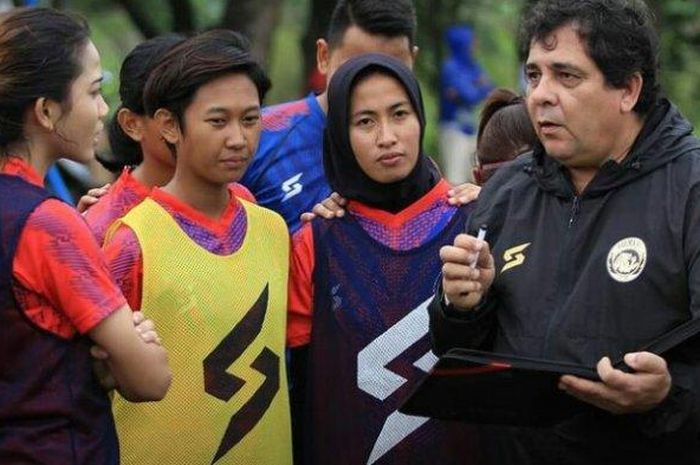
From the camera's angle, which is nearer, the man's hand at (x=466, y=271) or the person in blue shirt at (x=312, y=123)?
the man's hand at (x=466, y=271)

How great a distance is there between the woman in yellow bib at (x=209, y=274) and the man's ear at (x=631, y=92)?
1203mm

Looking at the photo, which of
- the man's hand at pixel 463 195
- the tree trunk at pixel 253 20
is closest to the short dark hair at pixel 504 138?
the man's hand at pixel 463 195

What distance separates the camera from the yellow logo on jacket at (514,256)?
432 centimetres

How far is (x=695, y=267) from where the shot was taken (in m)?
3.97

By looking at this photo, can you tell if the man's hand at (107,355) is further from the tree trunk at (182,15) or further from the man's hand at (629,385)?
the tree trunk at (182,15)

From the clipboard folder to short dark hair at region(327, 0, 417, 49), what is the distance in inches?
89.9

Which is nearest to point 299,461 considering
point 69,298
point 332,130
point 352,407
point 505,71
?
point 352,407

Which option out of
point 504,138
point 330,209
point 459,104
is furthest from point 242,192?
point 459,104

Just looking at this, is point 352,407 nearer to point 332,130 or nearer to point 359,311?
point 359,311

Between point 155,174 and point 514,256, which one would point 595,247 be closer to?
point 514,256

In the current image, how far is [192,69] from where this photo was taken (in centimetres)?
481

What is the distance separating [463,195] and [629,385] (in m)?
1.26

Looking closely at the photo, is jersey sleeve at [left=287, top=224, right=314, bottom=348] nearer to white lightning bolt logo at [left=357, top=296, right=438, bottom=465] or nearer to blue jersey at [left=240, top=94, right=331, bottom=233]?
white lightning bolt logo at [left=357, top=296, right=438, bottom=465]

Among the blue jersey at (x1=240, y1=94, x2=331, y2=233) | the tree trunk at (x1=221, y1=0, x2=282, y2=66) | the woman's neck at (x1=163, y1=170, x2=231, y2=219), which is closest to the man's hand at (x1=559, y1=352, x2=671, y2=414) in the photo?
the woman's neck at (x1=163, y1=170, x2=231, y2=219)
